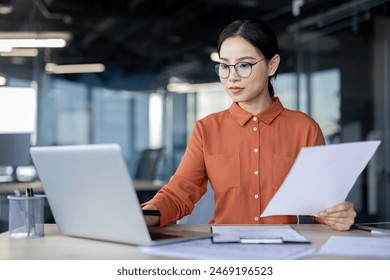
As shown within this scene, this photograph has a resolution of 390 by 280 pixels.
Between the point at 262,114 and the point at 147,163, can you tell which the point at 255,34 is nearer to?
the point at 262,114

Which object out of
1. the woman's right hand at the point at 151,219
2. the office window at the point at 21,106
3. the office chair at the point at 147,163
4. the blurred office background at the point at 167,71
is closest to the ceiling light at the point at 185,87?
the blurred office background at the point at 167,71

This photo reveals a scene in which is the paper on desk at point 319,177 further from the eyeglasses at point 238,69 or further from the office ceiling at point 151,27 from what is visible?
the office ceiling at point 151,27

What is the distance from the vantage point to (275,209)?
1498 mm

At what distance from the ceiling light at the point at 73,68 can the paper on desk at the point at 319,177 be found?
518 cm

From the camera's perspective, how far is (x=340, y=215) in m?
1.64

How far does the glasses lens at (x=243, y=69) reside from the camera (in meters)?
1.95

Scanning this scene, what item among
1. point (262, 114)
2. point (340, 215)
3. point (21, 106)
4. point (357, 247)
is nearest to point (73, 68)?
point (21, 106)

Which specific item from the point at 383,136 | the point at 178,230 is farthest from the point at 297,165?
the point at 383,136

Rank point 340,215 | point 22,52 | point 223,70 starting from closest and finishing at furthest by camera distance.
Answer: point 340,215 < point 223,70 < point 22,52

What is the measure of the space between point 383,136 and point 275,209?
15.4 ft

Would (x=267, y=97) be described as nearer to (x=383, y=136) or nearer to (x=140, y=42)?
(x=383, y=136)

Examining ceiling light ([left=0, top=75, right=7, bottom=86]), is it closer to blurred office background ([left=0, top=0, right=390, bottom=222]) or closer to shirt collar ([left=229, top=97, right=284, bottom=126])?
blurred office background ([left=0, top=0, right=390, bottom=222])

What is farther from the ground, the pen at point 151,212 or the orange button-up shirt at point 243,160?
the orange button-up shirt at point 243,160

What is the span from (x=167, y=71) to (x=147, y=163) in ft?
3.47
